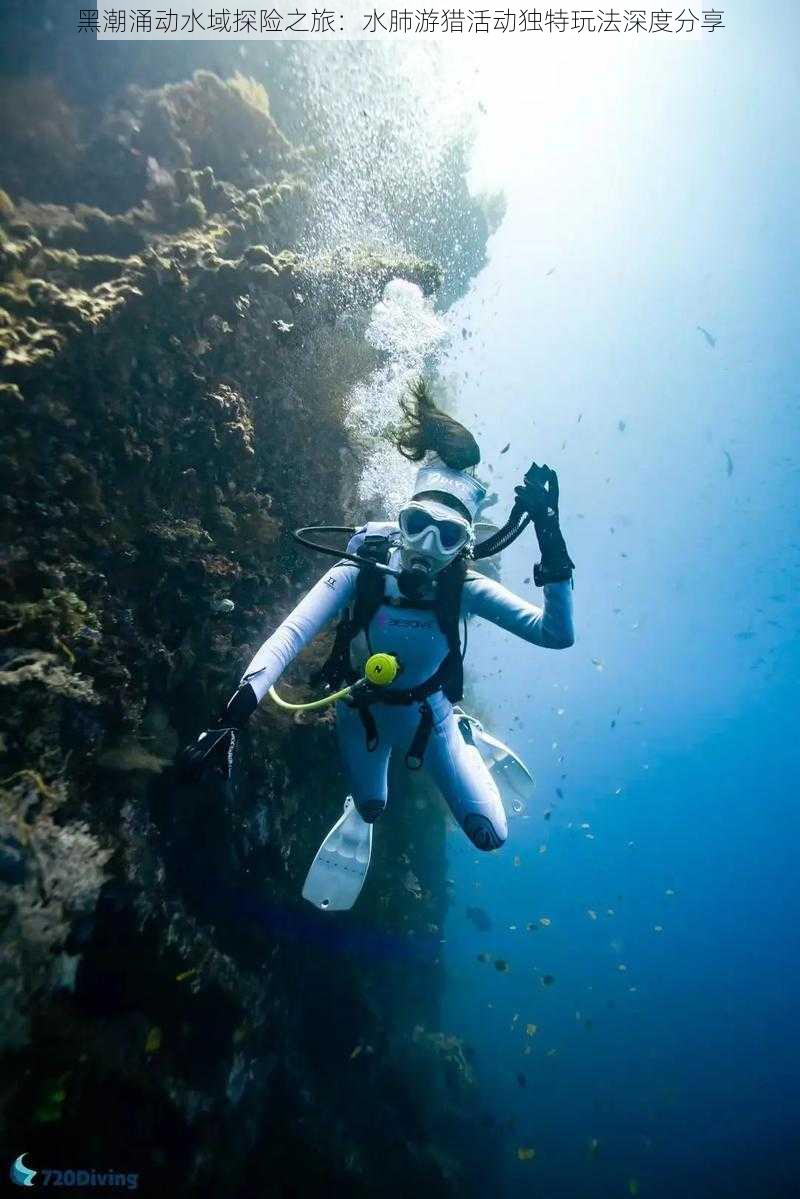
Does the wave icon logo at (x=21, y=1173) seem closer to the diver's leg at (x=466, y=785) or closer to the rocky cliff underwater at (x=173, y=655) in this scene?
the rocky cliff underwater at (x=173, y=655)

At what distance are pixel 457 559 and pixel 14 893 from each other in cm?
378

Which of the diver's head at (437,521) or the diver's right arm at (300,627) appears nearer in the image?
the diver's right arm at (300,627)

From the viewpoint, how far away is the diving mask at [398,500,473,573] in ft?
12.8

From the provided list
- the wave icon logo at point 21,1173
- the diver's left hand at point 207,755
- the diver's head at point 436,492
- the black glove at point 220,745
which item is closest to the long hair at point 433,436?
the diver's head at point 436,492

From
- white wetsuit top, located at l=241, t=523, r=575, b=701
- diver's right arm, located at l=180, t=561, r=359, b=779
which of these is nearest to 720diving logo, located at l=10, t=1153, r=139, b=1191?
diver's right arm, located at l=180, t=561, r=359, b=779

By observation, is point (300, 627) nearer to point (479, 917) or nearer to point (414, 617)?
point (414, 617)

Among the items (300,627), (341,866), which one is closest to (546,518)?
(300,627)

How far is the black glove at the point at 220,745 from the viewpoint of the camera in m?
2.73

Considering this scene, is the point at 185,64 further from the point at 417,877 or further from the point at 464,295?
the point at 417,877

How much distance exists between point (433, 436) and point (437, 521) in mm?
1188

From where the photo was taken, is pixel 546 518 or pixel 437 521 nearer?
pixel 546 518

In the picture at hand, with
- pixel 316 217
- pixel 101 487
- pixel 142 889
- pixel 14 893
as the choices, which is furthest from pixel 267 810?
pixel 316 217

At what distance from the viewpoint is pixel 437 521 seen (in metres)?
3.91

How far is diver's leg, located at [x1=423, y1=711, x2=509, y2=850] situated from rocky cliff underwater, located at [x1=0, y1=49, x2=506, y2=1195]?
2.45 metres
